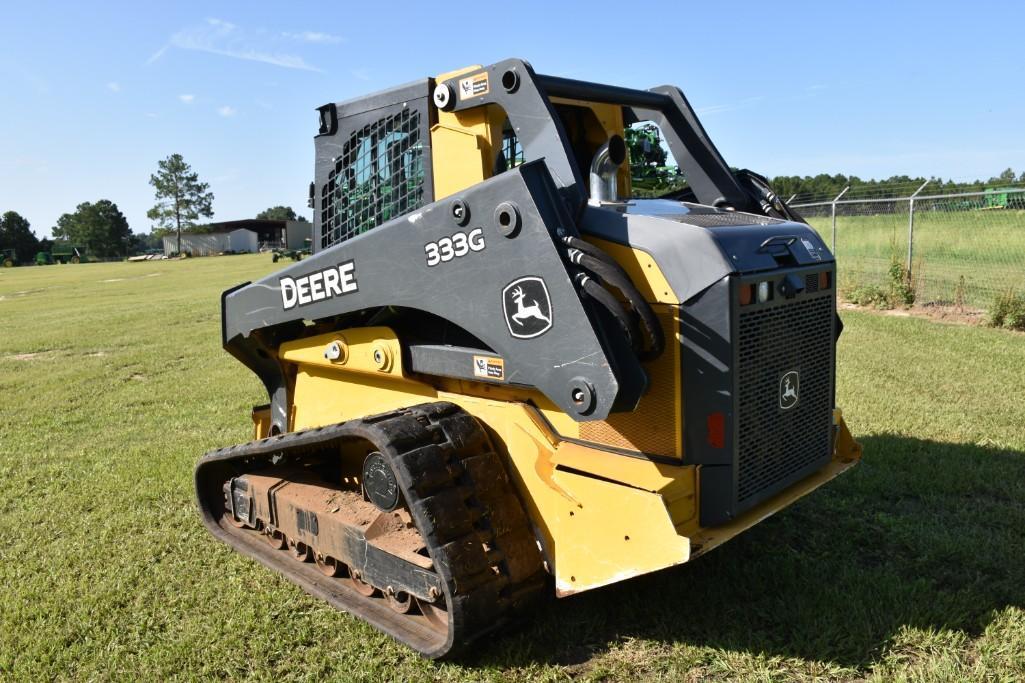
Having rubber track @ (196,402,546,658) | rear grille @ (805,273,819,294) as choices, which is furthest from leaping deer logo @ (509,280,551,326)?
rear grille @ (805,273,819,294)

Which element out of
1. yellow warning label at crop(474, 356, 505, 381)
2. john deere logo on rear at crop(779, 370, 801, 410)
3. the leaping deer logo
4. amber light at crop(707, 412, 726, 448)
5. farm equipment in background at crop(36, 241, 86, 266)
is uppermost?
farm equipment in background at crop(36, 241, 86, 266)

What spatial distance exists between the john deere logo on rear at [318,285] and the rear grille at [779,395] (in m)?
1.79

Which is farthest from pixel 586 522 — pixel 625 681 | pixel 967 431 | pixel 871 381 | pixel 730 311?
pixel 871 381

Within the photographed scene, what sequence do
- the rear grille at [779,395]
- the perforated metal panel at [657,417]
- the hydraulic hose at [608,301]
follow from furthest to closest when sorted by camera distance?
the rear grille at [779,395] < the perforated metal panel at [657,417] < the hydraulic hose at [608,301]

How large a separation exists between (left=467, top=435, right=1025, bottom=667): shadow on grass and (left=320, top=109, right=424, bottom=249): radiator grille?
2092 mm

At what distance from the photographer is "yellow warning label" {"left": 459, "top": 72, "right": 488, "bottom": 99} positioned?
3.25 metres

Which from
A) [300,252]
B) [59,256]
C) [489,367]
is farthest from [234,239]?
[489,367]

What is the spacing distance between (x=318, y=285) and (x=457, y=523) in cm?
145

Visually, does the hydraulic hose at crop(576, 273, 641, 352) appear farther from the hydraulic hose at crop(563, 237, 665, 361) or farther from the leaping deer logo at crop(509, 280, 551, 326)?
the leaping deer logo at crop(509, 280, 551, 326)

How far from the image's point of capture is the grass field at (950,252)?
11760mm

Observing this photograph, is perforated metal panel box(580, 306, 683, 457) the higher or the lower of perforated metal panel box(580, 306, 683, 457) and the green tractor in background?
the lower

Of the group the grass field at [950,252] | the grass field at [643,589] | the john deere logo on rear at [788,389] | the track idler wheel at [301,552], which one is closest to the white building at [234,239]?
the grass field at [950,252]

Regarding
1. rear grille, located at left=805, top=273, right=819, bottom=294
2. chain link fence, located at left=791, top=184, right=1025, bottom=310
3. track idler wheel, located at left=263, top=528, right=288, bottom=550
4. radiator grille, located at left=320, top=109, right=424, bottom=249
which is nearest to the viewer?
rear grille, located at left=805, top=273, right=819, bottom=294

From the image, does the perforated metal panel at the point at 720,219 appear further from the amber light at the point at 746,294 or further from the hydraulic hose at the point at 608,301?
the hydraulic hose at the point at 608,301
